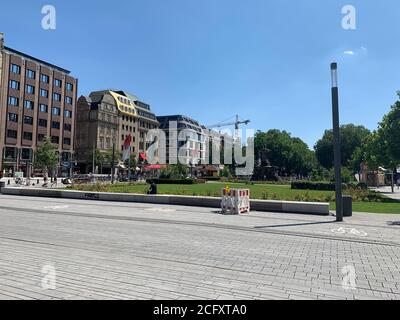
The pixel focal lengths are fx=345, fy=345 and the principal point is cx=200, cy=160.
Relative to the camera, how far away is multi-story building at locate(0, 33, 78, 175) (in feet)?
244

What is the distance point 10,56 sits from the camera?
244 ft

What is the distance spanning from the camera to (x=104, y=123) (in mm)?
112312

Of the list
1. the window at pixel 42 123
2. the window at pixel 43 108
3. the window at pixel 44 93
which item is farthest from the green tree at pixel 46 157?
the window at pixel 44 93

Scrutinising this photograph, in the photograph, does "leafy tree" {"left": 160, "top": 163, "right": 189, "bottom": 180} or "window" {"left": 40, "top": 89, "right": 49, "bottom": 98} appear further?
"window" {"left": 40, "top": 89, "right": 49, "bottom": 98}

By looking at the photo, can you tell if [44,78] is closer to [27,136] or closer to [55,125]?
[55,125]

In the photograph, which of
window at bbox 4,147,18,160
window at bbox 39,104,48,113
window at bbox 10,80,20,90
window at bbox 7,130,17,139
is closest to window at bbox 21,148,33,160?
window at bbox 4,147,18,160

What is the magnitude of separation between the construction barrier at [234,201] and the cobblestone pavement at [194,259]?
3597 millimetres

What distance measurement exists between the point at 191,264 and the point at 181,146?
13963cm

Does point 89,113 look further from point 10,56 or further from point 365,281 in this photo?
point 365,281

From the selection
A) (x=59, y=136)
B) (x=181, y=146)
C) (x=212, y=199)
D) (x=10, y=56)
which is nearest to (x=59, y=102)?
(x=59, y=136)

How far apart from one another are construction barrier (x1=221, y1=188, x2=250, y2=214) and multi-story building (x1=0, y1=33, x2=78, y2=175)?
64.1 meters

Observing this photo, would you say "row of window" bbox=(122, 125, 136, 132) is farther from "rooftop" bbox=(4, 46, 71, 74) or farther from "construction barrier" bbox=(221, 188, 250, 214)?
"construction barrier" bbox=(221, 188, 250, 214)

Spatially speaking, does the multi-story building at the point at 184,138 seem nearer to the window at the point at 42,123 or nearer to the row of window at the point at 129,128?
the row of window at the point at 129,128

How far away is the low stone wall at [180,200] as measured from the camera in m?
18.0
